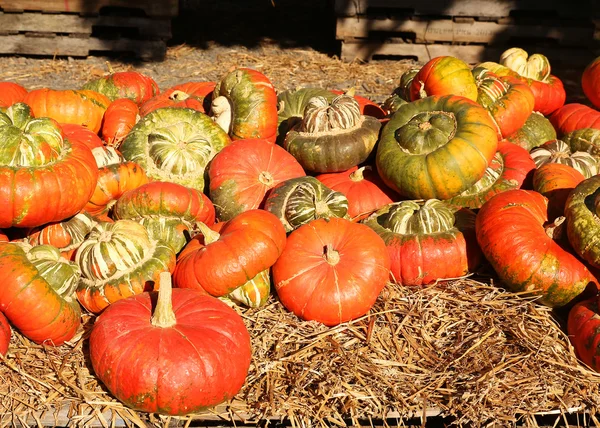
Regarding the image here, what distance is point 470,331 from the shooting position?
12.3ft

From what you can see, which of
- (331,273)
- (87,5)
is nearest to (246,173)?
(331,273)

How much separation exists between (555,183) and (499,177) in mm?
427

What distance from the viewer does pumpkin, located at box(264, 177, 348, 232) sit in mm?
4121

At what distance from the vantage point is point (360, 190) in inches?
182

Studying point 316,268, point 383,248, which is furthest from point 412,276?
point 316,268

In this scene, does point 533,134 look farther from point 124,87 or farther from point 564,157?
point 124,87

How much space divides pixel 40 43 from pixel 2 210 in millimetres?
5075

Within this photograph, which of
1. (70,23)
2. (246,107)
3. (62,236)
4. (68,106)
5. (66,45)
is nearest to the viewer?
(62,236)

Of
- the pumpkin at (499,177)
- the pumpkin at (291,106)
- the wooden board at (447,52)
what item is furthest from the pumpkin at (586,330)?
the wooden board at (447,52)

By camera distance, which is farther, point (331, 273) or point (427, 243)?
point (427, 243)

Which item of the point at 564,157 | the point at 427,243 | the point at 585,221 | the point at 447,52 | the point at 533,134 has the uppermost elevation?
the point at 447,52

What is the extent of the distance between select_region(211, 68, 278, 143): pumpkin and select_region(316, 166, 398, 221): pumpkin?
2.05 ft

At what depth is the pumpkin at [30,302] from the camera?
3328 millimetres

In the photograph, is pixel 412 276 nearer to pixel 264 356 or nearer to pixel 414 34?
pixel 264 356
